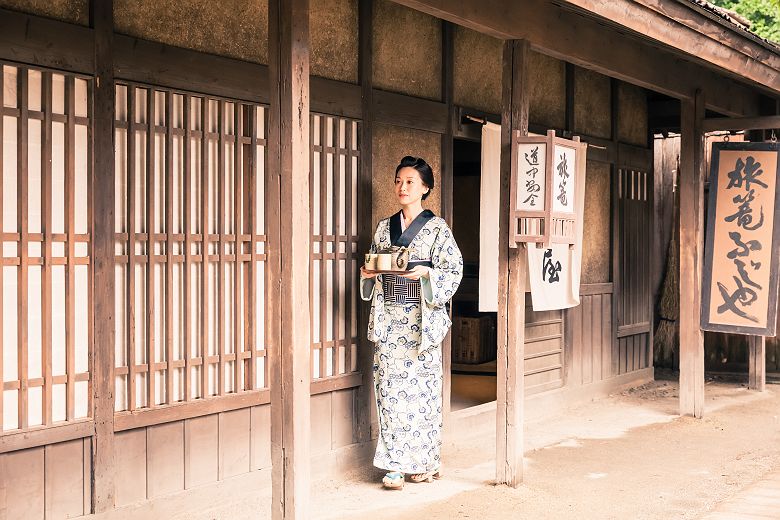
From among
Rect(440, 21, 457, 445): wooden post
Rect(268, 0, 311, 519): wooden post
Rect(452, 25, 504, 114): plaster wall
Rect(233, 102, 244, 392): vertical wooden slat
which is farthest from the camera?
Rect(452, 25, 504, 114): plaster wall

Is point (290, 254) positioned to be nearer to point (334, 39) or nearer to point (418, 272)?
point (418, 272)

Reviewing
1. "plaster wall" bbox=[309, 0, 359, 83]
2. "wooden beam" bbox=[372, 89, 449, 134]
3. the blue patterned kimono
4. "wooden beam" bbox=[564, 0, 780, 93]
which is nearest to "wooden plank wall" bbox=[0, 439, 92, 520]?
the blue patterned kimono

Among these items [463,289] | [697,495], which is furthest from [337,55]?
[463,289]

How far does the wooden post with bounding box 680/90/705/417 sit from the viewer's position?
8867 mm

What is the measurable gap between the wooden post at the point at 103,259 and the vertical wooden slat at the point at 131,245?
12cm

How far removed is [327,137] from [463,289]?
5.27 metres

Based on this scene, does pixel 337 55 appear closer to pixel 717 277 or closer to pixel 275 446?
pixel 275 446

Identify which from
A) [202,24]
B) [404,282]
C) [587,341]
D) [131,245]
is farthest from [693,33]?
[131,245]

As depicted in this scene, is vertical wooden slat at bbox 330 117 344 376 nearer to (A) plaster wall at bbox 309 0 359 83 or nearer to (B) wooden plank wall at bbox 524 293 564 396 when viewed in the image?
(A) plaster wall at bbox 309 0 359 83

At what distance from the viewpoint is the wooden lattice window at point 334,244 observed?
6.29 metres

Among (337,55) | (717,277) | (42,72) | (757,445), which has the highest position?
(337,55)

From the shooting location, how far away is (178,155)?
17.2ft

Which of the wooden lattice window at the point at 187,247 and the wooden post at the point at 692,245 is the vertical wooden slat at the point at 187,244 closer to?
the wooden lattice window at the point at 187,247

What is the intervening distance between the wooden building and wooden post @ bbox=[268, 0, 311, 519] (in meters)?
0.01
